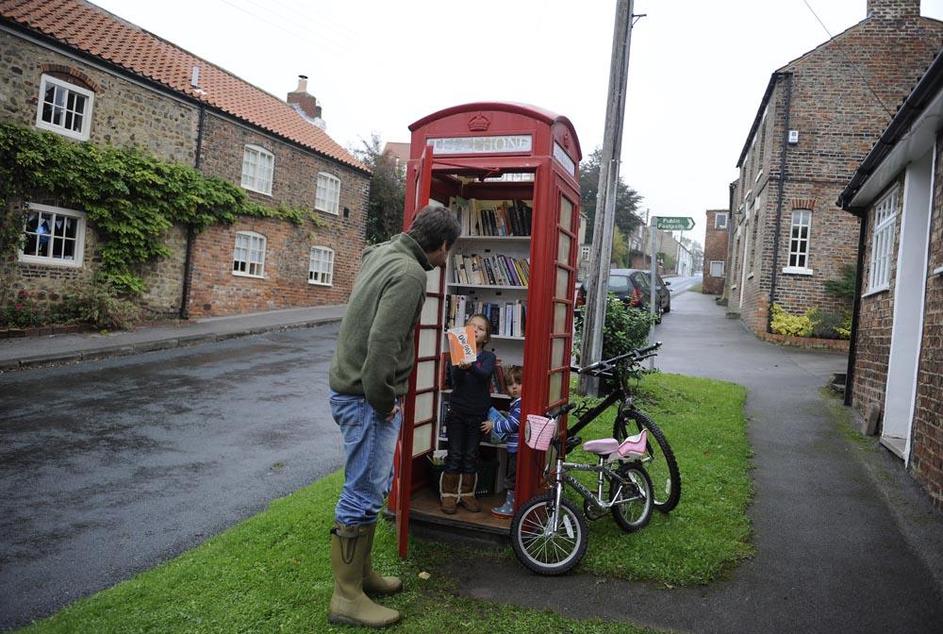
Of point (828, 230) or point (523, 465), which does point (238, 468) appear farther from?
point (828, 230)

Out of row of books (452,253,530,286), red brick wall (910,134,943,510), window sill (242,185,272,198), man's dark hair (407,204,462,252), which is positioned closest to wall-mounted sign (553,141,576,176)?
row of books (452,253,530,286)

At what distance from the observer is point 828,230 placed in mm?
18281

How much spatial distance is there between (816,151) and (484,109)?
1679 centimetres

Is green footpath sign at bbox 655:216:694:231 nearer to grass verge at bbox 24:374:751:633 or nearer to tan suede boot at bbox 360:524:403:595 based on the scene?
grass verge at bbox 24:374:751:633

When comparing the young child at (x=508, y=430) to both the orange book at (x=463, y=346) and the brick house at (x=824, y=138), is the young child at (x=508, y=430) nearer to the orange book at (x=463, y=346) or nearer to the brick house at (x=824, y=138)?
the orange book at (x=463, y=346)

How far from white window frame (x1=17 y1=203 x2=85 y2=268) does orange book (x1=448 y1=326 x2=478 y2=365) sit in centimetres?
1346

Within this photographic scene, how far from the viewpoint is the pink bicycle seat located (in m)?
4.82

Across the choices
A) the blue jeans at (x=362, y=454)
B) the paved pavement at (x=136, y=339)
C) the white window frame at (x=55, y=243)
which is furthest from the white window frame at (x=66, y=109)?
the blue jeans at (x=362, y=454)

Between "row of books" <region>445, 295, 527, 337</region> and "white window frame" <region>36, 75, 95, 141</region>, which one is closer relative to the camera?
"row of books" <region>445, 295, 527, 337</region>

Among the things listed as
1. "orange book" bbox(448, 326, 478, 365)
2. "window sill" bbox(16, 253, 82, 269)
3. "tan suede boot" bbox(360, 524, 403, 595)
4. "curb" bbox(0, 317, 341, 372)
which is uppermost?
"window sill" bbox(16, 253, 82, 269)

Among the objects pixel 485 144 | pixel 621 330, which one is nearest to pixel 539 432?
pixel 485 144

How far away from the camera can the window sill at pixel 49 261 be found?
14.4 meters

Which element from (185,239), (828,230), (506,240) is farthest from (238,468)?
(828,230)

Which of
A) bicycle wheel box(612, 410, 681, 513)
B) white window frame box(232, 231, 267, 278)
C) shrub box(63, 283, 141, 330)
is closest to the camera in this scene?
bicycle wheel box(612, 410, 681, 513)
